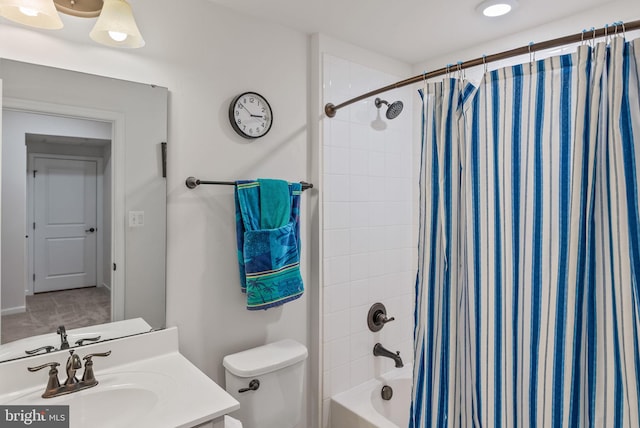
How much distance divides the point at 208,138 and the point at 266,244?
560 millimetres

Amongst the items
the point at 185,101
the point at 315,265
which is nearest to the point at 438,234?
the point at 315,265

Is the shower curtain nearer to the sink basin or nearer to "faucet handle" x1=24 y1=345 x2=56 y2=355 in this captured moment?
the sink basin

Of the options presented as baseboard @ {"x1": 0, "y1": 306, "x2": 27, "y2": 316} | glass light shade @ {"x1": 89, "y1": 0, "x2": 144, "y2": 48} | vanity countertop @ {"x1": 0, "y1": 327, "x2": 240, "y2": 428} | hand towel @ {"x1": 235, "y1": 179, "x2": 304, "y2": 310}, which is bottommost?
vanity countertop @ {"x1": 0, "y1": 327, "x2": 240, "y2": 428}

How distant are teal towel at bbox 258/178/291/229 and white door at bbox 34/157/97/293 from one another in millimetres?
688

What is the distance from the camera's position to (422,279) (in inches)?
54.5

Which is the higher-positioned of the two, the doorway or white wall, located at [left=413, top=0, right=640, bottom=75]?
white wall, located at [left=413, top=0, right=640, bottom=75]

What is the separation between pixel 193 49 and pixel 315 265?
4.04 ft

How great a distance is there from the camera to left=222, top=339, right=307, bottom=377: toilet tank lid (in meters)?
1.70

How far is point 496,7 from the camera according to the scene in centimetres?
182

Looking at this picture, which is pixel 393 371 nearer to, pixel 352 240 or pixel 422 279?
pixel 352 240

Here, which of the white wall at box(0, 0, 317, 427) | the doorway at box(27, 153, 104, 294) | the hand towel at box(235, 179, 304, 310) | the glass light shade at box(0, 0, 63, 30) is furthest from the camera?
the hand towel at box(235, 179, 304, 310)

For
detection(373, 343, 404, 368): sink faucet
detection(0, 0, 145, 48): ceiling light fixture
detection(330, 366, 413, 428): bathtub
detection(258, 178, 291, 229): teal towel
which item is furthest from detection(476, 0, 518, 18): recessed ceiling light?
detection(330, 366, 413, 428): bathtub

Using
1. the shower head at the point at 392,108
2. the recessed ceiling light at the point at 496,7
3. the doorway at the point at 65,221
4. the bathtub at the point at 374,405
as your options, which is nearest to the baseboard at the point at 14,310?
the doorway at the point at 65,221

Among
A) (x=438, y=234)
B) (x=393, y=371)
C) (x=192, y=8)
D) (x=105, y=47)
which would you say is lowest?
(x=393, y=371)
